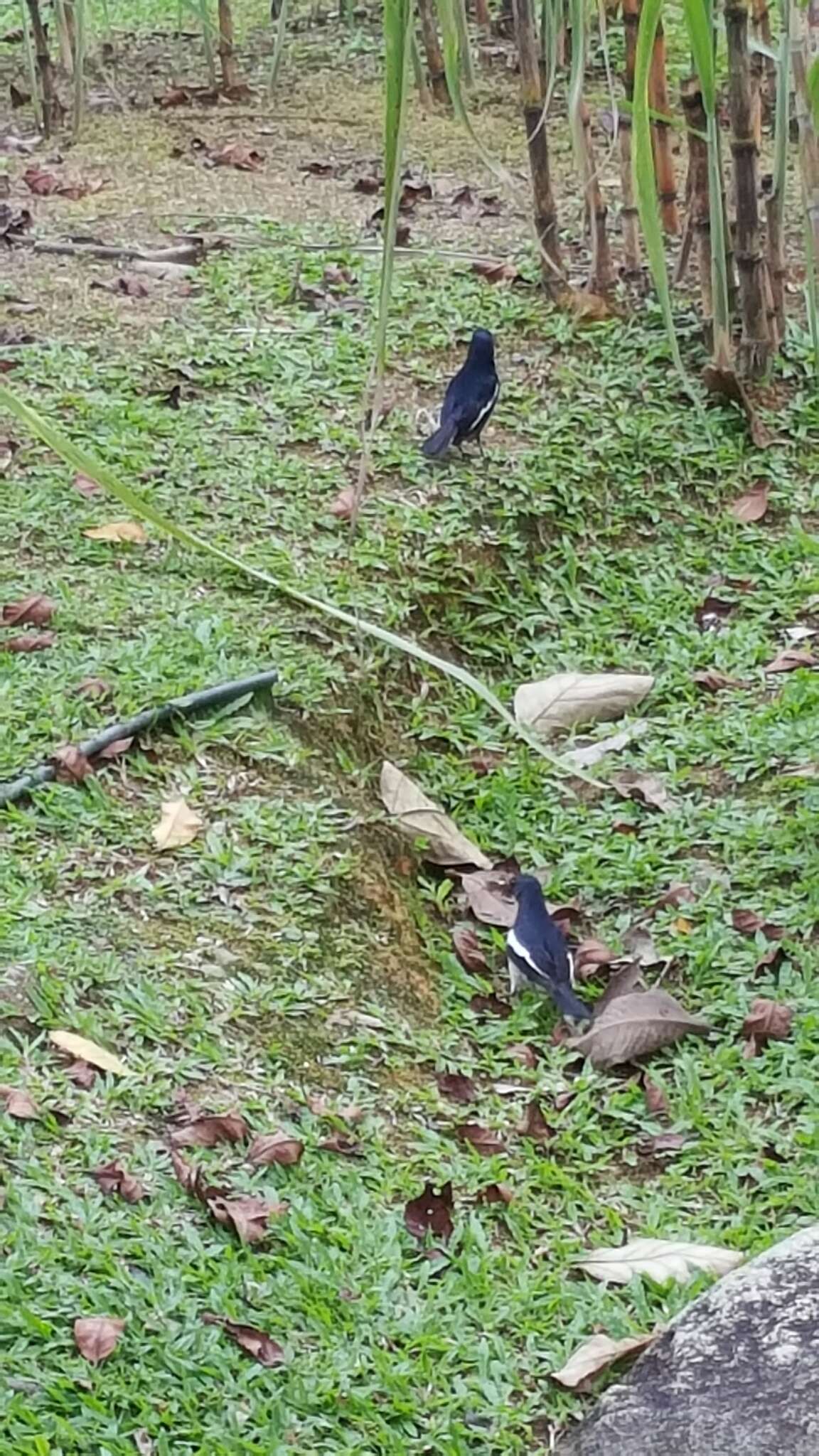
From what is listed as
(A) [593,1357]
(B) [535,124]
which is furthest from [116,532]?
(A) [593,1357]

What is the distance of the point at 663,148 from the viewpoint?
5.39 meters

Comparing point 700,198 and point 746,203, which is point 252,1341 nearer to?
point 746,203

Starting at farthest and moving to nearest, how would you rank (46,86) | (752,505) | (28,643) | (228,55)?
(228,55) < (46,86) < (752,505) < (28,643)

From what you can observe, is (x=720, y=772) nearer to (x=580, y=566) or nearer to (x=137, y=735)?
(x=580, y=566)

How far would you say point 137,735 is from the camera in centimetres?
349

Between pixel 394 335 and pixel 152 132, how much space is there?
2143 mm

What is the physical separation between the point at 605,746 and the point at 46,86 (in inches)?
161

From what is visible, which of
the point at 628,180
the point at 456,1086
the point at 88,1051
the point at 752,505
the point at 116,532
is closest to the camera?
the point at 88,1051

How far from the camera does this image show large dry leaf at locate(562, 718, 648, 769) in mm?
3919

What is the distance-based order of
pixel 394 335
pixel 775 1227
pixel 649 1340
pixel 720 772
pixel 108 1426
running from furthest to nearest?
pixel 394 335, pixel 720 772, pixel 775 1227, pixel 649 1340, pixel 108 1426

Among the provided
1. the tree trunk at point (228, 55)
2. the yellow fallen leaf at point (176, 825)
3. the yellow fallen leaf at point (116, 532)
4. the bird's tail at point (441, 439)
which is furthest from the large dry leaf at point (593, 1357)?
the tree trunk at point (228, 55)

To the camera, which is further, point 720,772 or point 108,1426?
point 720,772

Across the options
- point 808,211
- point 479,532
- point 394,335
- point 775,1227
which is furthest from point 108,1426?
point 394,335

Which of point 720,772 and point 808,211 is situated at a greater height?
point 808,211
